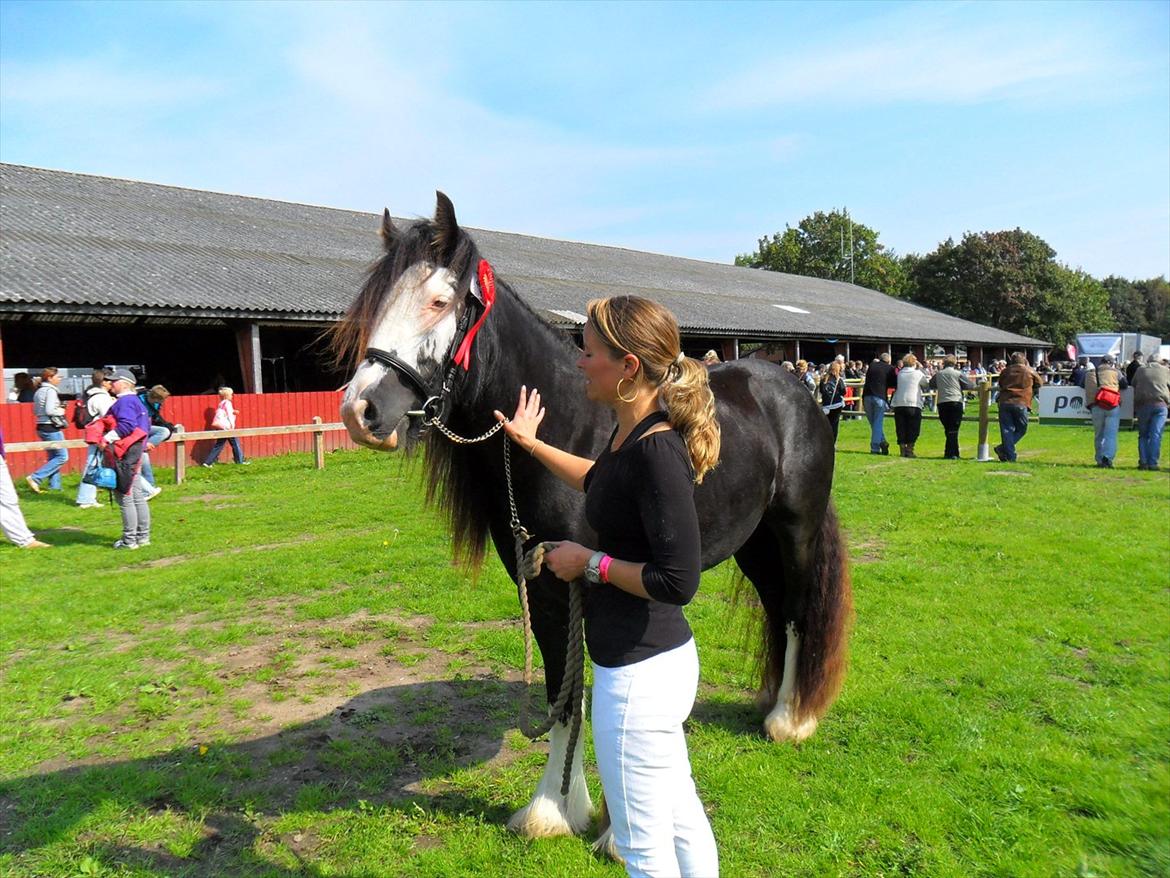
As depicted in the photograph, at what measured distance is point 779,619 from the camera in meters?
4.27

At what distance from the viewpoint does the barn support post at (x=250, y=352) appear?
16375 mm

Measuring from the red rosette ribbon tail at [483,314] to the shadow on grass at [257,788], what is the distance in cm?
202

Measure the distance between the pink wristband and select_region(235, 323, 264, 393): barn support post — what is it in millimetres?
16119

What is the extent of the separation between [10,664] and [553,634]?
166 inches

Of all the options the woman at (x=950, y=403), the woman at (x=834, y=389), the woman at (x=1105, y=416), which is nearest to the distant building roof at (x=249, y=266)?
the woman at (x=834, y=389)

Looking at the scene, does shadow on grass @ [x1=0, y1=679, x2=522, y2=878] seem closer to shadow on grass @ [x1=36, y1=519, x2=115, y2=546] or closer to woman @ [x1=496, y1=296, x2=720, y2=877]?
woman @ [x1=496, y1=296, x2=720, y2=877]

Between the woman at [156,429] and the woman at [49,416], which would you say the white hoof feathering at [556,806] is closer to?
the woman at [156,429]

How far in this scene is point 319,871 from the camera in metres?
2.89

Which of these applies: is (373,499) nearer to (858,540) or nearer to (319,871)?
(858,540)

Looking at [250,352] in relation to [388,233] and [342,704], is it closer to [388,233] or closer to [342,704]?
[342,704]

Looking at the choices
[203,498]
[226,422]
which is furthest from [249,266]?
[203,498]

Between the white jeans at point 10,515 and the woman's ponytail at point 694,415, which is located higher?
the woman's ponytail at point 694,415

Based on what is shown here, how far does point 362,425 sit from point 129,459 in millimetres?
7095

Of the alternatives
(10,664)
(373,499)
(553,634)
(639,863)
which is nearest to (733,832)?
(553,634)
